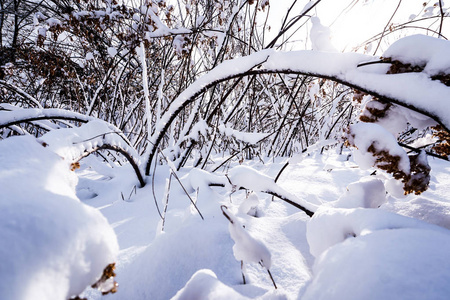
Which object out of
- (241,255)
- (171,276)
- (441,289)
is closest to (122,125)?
(171,276)

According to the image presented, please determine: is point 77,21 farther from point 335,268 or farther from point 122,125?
point 335,268

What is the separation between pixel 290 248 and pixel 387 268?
1.29 ft

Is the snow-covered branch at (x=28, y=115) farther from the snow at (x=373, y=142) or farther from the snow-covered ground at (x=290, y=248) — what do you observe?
the snow at (x=373, y=142)

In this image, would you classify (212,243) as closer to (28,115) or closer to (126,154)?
(126,154)

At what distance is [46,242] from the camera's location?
0.22 meters

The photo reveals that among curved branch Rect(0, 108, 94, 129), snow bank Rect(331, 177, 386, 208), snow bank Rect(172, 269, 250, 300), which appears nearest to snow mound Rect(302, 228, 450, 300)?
snow bank Rect(172, 269, 250, 300)

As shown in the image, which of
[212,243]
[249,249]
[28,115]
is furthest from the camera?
[28,115]

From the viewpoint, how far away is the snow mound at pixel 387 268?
0.27 m

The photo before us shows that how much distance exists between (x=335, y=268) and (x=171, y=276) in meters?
0.42

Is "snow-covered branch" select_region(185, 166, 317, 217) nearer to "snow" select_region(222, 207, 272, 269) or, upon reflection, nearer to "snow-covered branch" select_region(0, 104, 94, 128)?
"snow" select_region(222, 207, 272, 269)

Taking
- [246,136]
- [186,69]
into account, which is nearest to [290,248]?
[246,136]

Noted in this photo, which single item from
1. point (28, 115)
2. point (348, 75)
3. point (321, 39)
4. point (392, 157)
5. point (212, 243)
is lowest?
point (212, 243)

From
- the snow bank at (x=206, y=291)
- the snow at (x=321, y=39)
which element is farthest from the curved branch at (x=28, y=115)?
the snow at (x=321, y=39)

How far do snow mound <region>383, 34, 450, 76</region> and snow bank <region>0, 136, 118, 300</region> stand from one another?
0.67 meters
